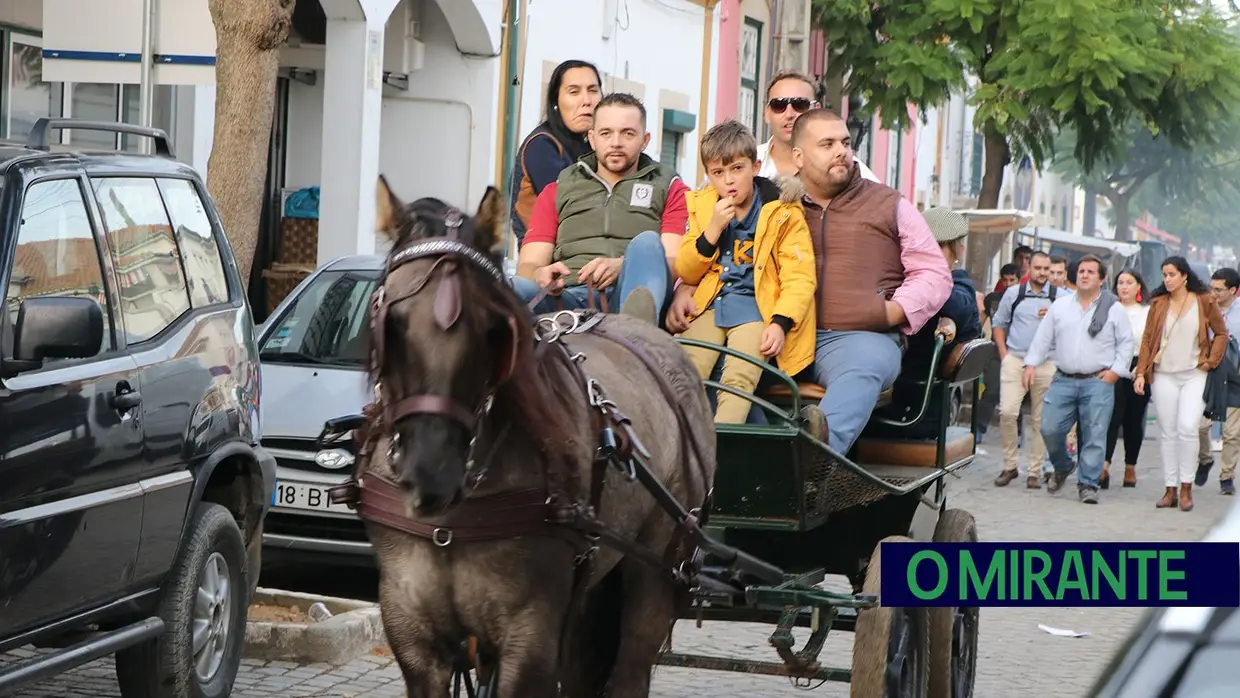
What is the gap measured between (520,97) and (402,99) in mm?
1203

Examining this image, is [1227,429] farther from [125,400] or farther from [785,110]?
[125,400]

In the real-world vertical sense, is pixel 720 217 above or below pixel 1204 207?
below

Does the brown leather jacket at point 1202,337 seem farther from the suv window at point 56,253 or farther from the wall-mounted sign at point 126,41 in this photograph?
the suv window at point 56,253

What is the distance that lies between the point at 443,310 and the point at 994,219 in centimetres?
2440

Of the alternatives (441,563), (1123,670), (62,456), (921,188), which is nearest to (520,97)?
(62,456)

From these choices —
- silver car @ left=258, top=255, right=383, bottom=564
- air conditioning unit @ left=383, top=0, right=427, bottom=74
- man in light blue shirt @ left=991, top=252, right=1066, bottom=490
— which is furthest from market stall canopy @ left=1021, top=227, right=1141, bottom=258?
silver car @ left=258, top=255, right=383, bottom=564

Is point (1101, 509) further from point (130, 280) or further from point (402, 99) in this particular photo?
point (130, 280)

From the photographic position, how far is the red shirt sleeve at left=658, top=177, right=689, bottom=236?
21.7ft

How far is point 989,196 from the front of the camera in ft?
92.3

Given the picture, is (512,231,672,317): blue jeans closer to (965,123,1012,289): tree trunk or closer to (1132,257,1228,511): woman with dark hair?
(1132,257,1228,511): woman with dark hair

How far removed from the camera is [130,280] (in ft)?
20.6

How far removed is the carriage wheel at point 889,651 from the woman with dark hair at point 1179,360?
10.6 metres

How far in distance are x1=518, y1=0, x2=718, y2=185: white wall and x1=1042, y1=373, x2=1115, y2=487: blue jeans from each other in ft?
20.1

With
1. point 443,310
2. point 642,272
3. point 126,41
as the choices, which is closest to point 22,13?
point 126,41
